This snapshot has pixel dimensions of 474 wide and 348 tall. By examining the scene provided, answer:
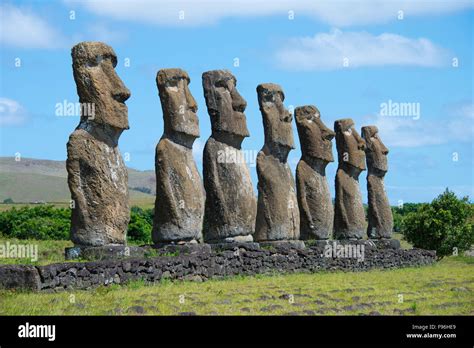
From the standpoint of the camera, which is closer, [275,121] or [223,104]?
[223,104]

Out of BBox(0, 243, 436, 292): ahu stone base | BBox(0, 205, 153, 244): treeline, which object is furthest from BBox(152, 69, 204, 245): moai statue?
BBox(0, 205, 153, 244): treeline

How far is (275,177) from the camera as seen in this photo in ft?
72.1

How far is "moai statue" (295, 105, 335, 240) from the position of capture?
24.0 metres

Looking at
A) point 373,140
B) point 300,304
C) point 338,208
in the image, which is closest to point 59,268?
point 300,304

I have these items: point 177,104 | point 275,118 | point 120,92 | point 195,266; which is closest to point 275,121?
point 275,118

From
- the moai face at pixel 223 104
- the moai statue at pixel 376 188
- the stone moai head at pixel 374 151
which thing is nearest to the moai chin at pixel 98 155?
the moai face at pixel 223 104

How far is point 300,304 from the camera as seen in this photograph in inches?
575

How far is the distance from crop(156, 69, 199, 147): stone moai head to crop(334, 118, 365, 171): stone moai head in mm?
8610

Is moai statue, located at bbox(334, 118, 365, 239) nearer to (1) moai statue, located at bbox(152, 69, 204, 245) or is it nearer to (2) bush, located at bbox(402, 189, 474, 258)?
(1) moai statue, located at bbox(152, 69, 204, 245)

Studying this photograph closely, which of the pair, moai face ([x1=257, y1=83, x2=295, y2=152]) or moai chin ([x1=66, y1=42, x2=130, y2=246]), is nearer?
moai chin ([x1=66, y1=42, x2=130, y2=246])

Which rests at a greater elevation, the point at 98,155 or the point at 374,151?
the point at 374,151

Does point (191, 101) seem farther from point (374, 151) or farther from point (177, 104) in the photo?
point (374, 151)

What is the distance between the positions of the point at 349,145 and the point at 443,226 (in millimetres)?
11345

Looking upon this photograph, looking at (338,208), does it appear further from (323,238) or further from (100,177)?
(100,177)
